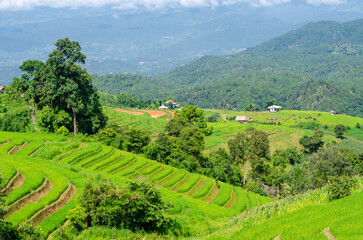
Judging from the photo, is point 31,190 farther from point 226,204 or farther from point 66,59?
point 66,59

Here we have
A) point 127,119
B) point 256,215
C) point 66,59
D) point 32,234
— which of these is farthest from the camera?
point 127,119

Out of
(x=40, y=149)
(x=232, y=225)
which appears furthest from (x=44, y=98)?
(x=232, y=225)

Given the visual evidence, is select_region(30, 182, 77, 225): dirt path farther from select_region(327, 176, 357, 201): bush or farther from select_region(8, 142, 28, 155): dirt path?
select_region(327, 176, 357, 201): bush

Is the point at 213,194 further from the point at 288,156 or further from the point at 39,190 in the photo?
the point at 288,156

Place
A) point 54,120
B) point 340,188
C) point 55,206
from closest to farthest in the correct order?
point 340,188 → point 55,206 → point 54,120

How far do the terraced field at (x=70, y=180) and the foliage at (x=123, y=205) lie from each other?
197cm

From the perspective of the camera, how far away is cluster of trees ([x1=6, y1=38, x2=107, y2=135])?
49.4 metres

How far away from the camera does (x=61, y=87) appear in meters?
49.0

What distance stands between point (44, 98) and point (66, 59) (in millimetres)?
6927

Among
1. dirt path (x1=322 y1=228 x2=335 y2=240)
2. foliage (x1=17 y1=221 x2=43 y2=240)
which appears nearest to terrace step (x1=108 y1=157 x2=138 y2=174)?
foliage (x1=17 y1=221 x2=43 y2=240)

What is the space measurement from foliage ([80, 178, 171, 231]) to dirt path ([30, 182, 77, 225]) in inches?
112

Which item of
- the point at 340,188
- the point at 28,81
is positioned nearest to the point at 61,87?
the point at 28,81

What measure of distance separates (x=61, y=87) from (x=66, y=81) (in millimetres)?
1538

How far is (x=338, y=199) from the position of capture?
21047mm
